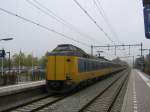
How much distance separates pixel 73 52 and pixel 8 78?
12.8 metres

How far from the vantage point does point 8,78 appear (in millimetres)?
32969

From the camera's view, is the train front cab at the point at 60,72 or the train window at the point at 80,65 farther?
the train window at the point at 80,65

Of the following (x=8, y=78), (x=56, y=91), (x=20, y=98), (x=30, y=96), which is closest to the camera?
(x=20, y=98)

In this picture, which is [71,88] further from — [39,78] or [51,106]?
[39,78]

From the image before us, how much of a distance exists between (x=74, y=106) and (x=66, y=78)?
5752 mm

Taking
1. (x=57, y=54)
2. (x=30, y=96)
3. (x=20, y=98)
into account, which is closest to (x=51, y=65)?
(x=57, y=54)

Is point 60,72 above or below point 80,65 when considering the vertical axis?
below

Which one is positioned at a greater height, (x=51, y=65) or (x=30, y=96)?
(x=51, y=65)

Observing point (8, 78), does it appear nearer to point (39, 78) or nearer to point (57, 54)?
point (39, 78)

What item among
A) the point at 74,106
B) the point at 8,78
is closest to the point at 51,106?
the point at 74,106

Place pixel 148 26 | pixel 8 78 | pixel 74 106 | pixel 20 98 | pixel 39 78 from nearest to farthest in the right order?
pixel 148 26 < pixel 74 106 < pixel 20 98 < pixel 8 78 < pixel 39 78

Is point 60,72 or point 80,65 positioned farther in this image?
point 80,65

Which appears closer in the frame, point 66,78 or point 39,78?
point 66,78

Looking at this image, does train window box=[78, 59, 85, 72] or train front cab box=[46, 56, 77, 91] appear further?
train window box=[78, 59, 85, 72]
